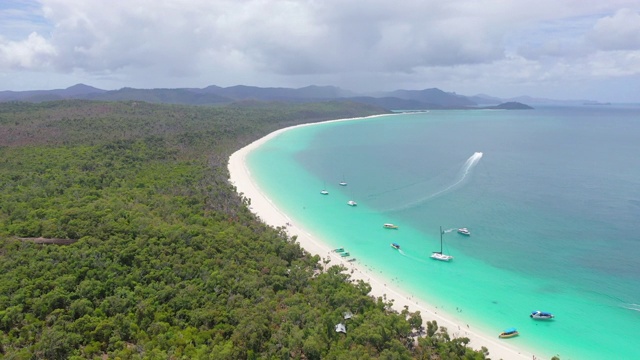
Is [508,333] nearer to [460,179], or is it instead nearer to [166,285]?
[166,285]

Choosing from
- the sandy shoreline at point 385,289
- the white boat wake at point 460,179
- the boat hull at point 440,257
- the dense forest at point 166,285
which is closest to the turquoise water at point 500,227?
the white boat wake at point 460,179

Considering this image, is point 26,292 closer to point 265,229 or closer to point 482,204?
point 265,229

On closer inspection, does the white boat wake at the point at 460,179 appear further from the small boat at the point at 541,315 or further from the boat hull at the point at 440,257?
the small boat at the point at 541,315

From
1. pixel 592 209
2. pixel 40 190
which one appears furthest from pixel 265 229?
pixel 592 209

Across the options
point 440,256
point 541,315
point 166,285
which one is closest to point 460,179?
point 440,256

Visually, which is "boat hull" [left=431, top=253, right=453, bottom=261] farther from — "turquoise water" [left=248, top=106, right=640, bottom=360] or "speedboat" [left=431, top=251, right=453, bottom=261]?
"turquoise water" [left=248, top=106, right=640, bottom=360]

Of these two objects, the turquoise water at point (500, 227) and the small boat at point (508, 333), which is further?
the turquoise water at point (500, 227)
